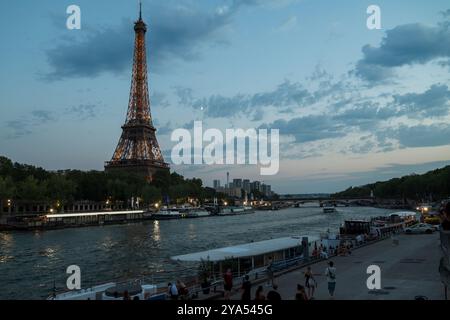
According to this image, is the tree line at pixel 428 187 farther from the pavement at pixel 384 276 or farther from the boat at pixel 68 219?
the pavement at pixel 384 276

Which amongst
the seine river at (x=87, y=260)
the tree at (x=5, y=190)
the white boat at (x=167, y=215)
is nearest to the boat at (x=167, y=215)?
the white boat at (x=167, y=215)

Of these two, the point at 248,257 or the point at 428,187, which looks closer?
the point at 248,257

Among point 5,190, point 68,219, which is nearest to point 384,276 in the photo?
point 5,190

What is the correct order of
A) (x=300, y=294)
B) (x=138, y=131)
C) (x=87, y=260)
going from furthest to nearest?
(x=138, y=131)
(x=87, y=260)
(x=300, y=294)

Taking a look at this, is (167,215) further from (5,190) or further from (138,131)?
(138,131)
